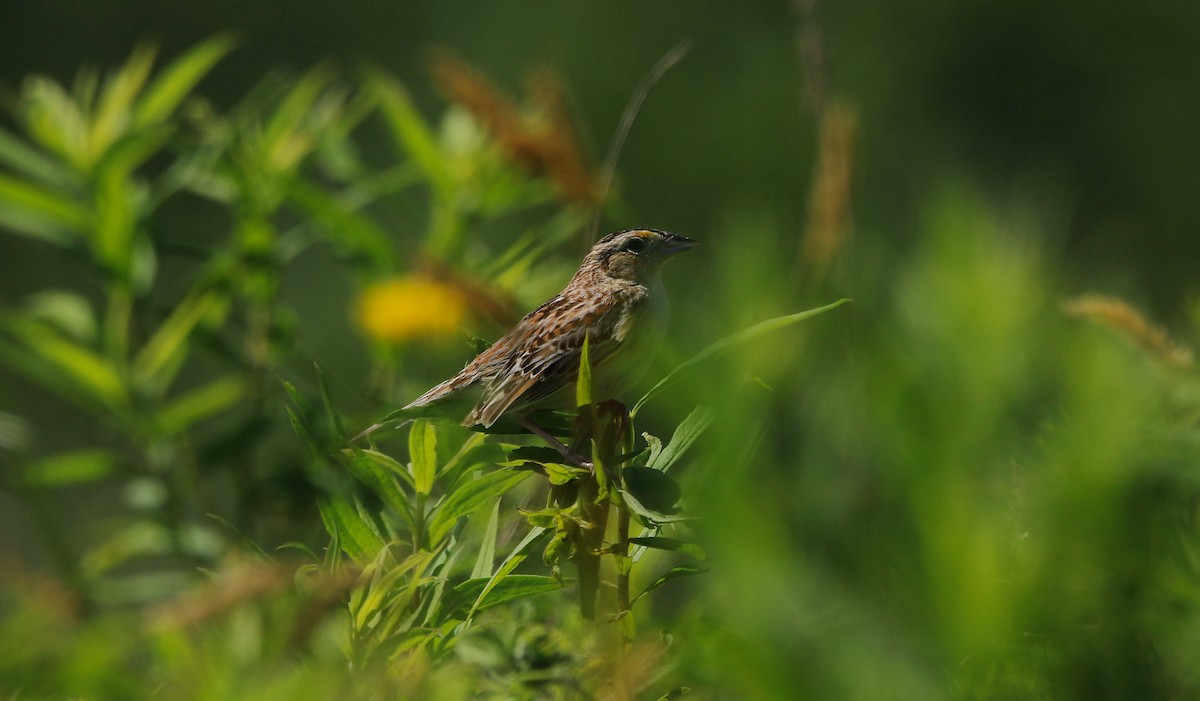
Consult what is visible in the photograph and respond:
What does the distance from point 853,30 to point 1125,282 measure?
9.59 meters

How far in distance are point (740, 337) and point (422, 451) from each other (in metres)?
0.45

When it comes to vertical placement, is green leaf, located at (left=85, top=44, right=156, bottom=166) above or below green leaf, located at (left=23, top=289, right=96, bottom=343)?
above

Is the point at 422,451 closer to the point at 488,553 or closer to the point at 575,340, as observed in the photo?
the point at 488,553

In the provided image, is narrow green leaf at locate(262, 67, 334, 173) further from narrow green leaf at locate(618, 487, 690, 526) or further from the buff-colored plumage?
narrow green leaf at locate(618, 487, 690, 526)

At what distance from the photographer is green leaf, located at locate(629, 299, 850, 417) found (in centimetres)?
50

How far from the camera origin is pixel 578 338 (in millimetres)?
1580

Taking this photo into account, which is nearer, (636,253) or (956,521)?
(956,521)

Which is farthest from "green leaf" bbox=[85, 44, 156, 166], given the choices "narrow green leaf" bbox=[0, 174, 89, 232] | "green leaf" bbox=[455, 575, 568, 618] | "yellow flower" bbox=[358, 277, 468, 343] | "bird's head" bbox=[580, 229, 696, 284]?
"green leaf" bbox=[455, 575, 568, 618]

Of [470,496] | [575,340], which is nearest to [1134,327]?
[470,496]

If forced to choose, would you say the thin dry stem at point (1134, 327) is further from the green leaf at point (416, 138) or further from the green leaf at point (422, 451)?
the green leaf at point (416, 138)

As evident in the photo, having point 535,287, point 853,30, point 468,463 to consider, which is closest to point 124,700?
point 468,463

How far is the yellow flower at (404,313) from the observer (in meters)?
1.38

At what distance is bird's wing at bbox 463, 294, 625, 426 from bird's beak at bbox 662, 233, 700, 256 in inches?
7.4

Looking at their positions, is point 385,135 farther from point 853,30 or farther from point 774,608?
point 774,608
